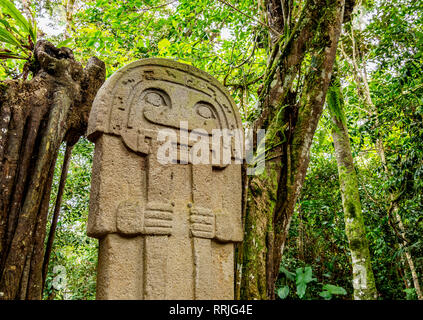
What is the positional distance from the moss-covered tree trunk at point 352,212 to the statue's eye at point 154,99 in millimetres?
2109

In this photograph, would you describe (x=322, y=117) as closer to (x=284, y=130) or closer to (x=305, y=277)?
(x=305, y=277)

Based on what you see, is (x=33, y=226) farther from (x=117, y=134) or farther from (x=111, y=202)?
(x=117, y=134)

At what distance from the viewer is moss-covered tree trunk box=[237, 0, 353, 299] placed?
2.62 meters

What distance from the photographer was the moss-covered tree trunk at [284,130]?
262cm

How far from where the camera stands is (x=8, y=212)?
2035mm

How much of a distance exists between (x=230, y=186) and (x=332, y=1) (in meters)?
1.92

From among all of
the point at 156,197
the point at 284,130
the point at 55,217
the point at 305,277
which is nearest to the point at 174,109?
the point at 156,197

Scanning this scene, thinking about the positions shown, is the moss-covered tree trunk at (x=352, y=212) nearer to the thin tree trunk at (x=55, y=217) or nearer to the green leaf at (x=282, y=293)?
the green leaf at (x=282, y=293)

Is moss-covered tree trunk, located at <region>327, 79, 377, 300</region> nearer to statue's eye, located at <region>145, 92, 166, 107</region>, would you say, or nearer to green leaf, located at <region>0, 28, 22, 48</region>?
statue's eye, located at <region>145, 92, 166, 107</region>

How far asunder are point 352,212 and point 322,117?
2.29 metres

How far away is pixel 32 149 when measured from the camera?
2.21 meters

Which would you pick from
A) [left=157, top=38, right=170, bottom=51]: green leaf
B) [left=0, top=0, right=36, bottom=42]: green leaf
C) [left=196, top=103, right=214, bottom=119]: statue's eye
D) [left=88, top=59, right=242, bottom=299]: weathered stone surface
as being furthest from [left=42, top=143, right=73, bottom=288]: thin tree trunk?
[left=157, top=38, right=170, bottom=51]: green leaf

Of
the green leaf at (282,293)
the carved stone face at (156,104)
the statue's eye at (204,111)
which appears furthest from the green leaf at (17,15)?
the green leaf at (282,293)
